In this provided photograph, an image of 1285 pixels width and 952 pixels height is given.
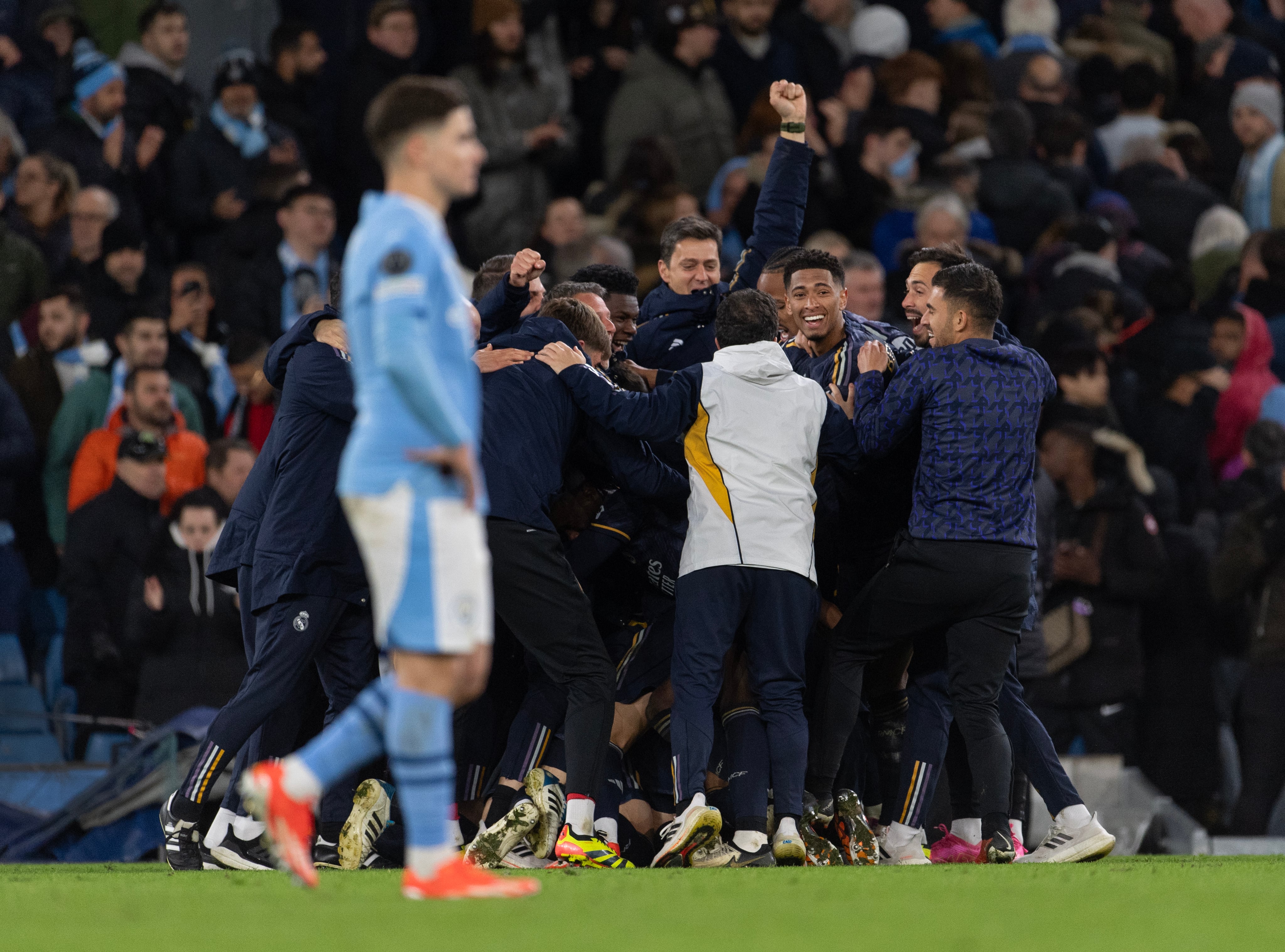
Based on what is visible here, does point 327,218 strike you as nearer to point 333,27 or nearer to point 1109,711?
point 333,27

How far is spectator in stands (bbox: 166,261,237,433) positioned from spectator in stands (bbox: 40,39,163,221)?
1.25m

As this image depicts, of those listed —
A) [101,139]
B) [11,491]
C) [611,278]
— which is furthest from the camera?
[101,139]

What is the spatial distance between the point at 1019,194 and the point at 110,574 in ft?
24.0

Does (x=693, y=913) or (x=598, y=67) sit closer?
(x=693, y=913)

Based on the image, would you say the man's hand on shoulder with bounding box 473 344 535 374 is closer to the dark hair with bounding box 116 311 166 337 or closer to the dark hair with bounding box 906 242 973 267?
the dark hair with bounding box 906 242 973 267

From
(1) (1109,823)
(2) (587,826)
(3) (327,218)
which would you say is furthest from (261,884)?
(3) (327,218)

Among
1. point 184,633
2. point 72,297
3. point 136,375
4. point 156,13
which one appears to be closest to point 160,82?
point 156,13

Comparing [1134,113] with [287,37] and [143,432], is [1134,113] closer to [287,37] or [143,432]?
[287,37]

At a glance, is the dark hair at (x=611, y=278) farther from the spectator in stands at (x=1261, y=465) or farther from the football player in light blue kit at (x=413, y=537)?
the spectator in stands at (x=1261, y=465)

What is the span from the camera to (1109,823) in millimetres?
9781

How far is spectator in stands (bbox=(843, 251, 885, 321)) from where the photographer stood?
977cm

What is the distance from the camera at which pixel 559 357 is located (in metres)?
7.15

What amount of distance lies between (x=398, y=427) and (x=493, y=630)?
3364 mm

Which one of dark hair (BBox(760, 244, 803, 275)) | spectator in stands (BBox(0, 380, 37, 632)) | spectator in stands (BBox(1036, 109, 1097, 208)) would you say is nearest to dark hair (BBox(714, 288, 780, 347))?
dark hair (BBox(760, 244, 803, 275))
